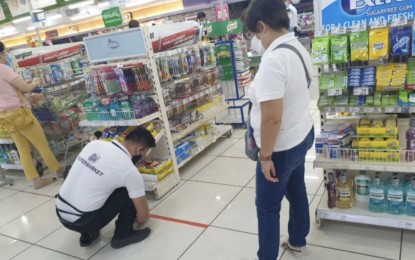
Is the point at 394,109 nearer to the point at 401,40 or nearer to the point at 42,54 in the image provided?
the point at 401,40


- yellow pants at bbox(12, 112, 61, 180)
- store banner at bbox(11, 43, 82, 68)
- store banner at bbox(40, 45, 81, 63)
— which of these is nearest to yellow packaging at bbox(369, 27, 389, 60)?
yellow pants at bbox(12, 112, 61, 180)

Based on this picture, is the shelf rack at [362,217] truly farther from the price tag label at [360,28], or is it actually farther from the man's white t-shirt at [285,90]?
the price tag label at [360,28]

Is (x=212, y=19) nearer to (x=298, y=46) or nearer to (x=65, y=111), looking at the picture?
(x=65, y=111)

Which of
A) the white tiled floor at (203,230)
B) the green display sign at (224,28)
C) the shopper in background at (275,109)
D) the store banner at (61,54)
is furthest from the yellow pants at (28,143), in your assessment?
the shopper in background at (275,109)

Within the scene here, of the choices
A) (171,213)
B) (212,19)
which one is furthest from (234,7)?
(171,213)

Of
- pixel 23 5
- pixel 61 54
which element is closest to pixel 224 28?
pixel 61 54

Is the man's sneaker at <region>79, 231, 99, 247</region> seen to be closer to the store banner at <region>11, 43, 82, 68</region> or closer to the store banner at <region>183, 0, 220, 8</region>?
the store banner at <region>11, 43, 82, 68</region>

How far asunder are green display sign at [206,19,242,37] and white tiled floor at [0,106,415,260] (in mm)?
2260

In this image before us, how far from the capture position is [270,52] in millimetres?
1595

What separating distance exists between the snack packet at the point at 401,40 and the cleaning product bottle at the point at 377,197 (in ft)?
2.93

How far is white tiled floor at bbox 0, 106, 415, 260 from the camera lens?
89.6 inches

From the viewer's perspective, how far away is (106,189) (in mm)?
2453

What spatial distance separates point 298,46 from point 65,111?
12.1ft

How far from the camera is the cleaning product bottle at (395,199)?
218 centimetres
